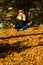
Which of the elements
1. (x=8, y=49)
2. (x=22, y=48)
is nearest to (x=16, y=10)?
(x=22, y=48)

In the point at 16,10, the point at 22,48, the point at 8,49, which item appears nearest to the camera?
the point at 8,49

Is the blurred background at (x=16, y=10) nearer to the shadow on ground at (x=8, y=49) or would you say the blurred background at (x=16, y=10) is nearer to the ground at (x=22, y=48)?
the ground at (x=22, y=48)

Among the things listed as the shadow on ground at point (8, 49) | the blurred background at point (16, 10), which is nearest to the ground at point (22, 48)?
the shadow on ground at point (8, 49)

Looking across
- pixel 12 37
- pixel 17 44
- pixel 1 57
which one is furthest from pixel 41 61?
pixel 12 37

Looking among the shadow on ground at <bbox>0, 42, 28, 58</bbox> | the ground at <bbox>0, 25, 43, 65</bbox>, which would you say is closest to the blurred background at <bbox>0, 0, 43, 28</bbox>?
the ground at <bbox>0, 25, 43, 65</bbox>

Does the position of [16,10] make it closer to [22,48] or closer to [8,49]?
[22,48]

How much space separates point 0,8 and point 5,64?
751 centimetres

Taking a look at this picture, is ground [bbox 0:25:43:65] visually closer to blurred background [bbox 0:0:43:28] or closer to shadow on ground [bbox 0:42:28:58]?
shadow on ground [bbox 0:42:28:58]

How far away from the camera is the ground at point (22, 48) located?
7688mm

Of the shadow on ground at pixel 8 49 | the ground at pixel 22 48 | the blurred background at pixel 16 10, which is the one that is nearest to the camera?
the ground at pixel 22 48

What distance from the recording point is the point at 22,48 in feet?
30.2

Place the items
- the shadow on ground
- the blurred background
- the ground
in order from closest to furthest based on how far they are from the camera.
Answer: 1. the ground
2. the shadow on ground
3. the blurred background

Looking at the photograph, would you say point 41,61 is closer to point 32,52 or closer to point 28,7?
point 32,52

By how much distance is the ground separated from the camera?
25.2ft
